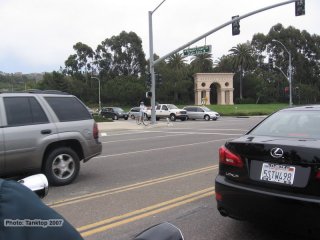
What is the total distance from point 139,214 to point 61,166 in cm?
269

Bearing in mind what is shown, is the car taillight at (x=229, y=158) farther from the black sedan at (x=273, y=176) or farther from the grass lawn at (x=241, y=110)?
the grass lawn at (x=241, y=110)

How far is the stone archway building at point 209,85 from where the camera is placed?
94.4 m

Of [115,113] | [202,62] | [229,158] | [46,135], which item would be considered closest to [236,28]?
[46,135]

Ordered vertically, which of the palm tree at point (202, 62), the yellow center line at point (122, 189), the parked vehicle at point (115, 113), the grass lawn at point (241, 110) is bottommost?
the grass lawn at point (241, 110)

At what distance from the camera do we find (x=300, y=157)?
4379mm

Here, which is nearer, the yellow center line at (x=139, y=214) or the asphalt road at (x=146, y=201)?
the asphalt road at (x=146, y=201)

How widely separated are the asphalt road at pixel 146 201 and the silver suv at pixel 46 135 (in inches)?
18.4

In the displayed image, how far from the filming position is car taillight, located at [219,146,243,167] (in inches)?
191

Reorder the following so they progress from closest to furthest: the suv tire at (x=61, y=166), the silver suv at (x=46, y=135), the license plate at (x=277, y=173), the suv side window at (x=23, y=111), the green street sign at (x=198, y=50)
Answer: the license plate at (x=277, y=173)
the silver suv at (x=46, y=135)
the suv side window at (x=23, y=111)
the suv tire at (x=61, y=166)
the green street sign at (x=198, y=50)

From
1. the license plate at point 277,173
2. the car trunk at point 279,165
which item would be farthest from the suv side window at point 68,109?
the license plate at point 277,173

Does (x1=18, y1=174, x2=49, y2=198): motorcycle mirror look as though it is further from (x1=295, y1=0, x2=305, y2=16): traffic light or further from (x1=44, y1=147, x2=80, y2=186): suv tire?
(x1=295, y1=0, x2=305, y2=16): traffic light

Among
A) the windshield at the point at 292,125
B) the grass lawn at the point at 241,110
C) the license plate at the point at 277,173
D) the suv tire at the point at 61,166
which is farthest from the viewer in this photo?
the grass lawn at the point at 241,110

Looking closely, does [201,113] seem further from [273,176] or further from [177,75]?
[177,75]

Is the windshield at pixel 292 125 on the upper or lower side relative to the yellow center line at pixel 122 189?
upper
